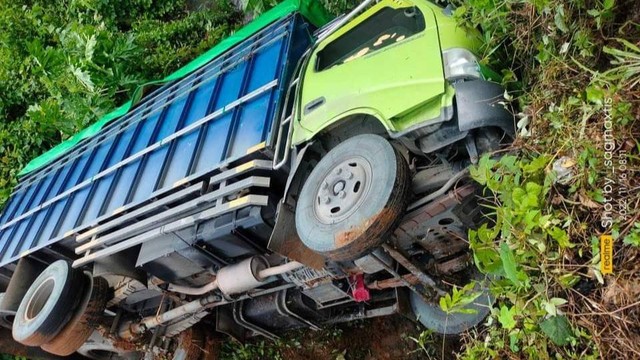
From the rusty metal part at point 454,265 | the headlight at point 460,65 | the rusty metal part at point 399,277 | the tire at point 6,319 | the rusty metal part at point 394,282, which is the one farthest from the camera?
the tire at point 6,319

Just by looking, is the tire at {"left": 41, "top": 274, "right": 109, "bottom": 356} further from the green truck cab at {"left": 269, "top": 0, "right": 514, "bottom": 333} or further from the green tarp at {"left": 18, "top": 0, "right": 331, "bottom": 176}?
the green truck cab at {"left": 269, "top": 0, "right": 514, "bottom": 333}

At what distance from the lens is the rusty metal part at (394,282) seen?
158 inches

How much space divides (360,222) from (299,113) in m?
1.27

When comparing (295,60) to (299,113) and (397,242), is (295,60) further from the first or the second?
(397,242)

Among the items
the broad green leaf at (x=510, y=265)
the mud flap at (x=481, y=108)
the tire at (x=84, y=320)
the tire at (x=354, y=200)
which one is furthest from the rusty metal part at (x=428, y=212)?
the tire at (x=84, y=320)

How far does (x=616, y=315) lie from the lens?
2279 mm

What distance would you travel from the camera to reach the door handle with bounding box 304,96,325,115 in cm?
392

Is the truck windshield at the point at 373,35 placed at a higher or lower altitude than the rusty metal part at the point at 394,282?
higher

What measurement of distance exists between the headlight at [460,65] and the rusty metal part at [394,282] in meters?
1.58

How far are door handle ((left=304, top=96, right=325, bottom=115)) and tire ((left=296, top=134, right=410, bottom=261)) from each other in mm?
493

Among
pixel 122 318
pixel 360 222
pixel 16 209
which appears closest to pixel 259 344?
pixel 122 318

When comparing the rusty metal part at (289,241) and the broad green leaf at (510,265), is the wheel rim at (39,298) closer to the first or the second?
the rusty metal part at (289,241)

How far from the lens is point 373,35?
4039 millimetres

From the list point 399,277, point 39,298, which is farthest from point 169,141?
point 399,277
